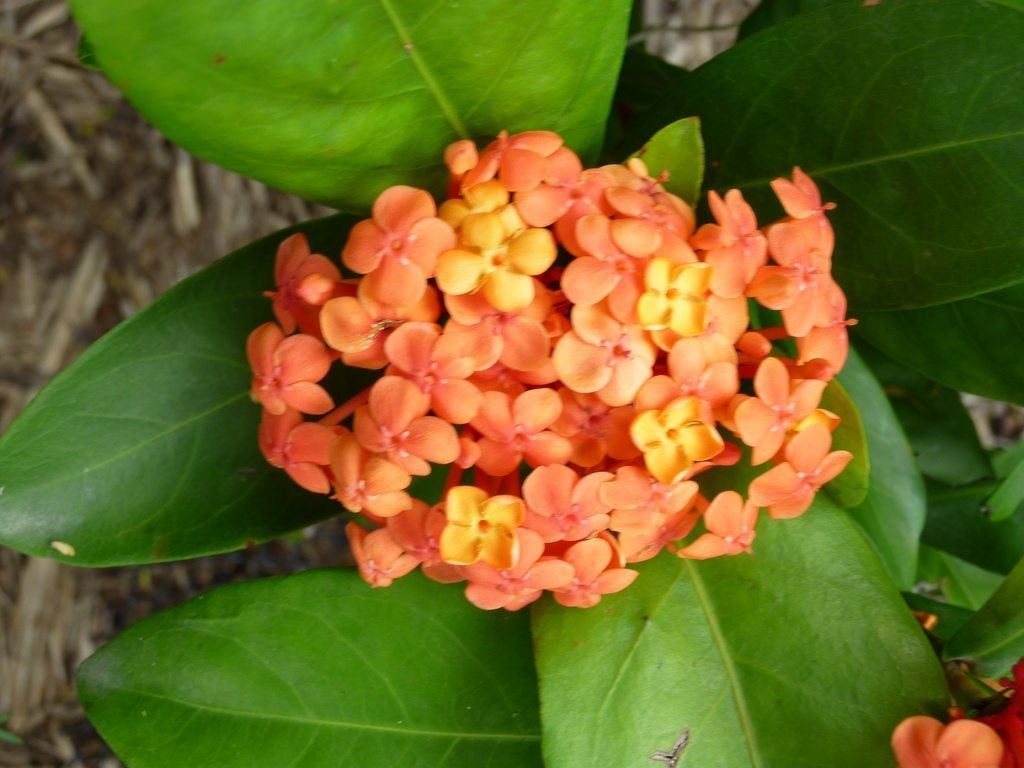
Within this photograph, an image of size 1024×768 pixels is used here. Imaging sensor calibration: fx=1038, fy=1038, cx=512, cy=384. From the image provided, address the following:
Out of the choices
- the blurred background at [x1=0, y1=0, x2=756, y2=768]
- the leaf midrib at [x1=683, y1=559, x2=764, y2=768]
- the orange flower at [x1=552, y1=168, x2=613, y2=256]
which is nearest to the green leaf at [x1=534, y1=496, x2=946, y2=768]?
the leaf midrib at [x1=683, y1=559, x2=764, y2=768]

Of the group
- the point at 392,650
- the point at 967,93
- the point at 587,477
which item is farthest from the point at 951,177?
the point at 392,650

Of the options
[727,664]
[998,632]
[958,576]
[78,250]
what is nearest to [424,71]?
[727,664]

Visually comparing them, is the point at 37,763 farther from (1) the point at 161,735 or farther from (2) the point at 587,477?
(2) the point at 587,477

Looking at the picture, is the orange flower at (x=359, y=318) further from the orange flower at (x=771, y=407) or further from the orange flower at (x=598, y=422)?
the orange flower at (x=771, y=407)

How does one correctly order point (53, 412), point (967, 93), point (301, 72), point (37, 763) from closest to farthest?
point (301, 72) → point (967, 93) → point (53, 412) → point (37, 763)

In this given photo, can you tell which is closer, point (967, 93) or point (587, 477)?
point (587, 477)

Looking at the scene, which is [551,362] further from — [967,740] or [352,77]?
[967,740]

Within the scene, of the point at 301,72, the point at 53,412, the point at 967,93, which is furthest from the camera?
the point at 53,412
